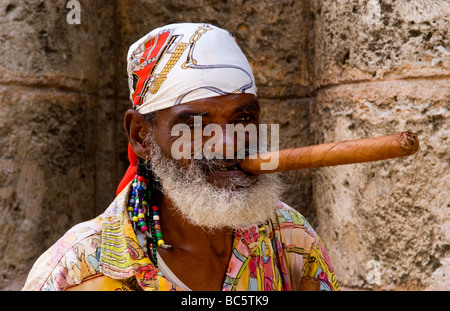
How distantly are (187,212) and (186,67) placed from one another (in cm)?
46

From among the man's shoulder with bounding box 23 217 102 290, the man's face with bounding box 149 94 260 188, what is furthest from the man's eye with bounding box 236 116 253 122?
the man's shoulder with bounding box 23 217 102 290

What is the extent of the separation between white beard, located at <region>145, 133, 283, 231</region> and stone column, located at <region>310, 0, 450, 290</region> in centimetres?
70

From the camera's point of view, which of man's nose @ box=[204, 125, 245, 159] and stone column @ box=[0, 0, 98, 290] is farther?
stone column @ box=[0, 0, 98, 290]

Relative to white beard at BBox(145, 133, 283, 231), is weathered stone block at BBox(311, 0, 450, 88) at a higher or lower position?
higher

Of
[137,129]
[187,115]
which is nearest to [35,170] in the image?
[137,129]

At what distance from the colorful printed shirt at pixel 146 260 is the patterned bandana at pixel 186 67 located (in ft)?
1.16

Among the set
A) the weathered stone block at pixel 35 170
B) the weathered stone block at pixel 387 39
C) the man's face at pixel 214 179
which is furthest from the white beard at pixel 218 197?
the weathered stone block at pixel 35 170

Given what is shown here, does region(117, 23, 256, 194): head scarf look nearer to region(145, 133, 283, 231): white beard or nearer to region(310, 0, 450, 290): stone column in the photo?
region(145, 133, 283, 231): white beard

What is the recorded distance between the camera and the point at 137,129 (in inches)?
86.5

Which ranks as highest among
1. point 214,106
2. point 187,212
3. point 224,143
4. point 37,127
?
Answer: point 214,106

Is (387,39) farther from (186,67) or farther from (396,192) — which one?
(186,67)

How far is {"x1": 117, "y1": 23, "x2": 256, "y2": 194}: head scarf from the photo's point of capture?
2027 mm

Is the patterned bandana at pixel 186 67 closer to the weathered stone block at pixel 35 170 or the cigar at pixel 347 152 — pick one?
the cigar at pixel 347 152
